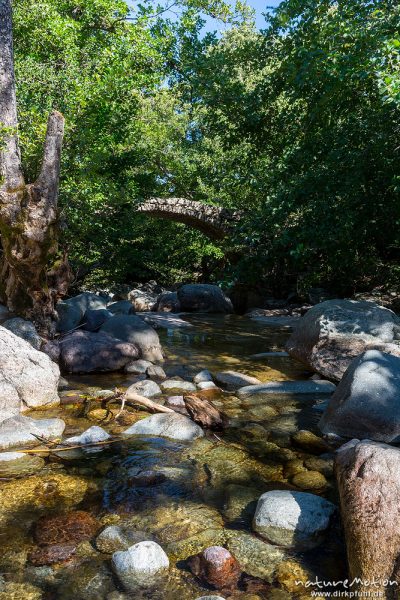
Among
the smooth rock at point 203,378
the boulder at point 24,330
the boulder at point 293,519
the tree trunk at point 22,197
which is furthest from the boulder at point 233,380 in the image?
the tree trunk at point 22,197

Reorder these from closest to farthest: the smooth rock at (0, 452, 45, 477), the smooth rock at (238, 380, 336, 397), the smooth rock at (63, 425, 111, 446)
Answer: the smooth rock at (0, 452, 45, 477) → the smooth rock at (63, 425, 111, 446) → the smooth rock at (238, 380, 336, 397)

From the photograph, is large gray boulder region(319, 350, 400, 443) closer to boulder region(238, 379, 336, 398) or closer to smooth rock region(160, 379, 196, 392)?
boulder region(238, 379, 336, 398)

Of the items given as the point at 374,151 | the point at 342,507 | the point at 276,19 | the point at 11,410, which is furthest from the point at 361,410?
the point at 276,19

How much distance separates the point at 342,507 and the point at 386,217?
7130 millimetres

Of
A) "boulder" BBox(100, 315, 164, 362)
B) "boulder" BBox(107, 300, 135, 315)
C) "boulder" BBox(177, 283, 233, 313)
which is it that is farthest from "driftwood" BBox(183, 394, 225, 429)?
"boulder" BBox(177, 283, 233, 313)

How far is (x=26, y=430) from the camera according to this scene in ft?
15.3

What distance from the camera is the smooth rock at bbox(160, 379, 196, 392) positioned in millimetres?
6609

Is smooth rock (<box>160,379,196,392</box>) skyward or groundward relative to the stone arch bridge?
groundward

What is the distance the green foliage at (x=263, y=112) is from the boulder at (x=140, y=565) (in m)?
5.11

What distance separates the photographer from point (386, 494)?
2.85 meters

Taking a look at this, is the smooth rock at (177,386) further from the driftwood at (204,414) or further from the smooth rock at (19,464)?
the smooth rock at (19,464)

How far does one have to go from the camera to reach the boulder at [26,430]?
449cm

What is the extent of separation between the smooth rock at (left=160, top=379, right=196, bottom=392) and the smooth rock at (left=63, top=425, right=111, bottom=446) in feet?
5.92

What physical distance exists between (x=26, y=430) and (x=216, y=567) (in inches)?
101
